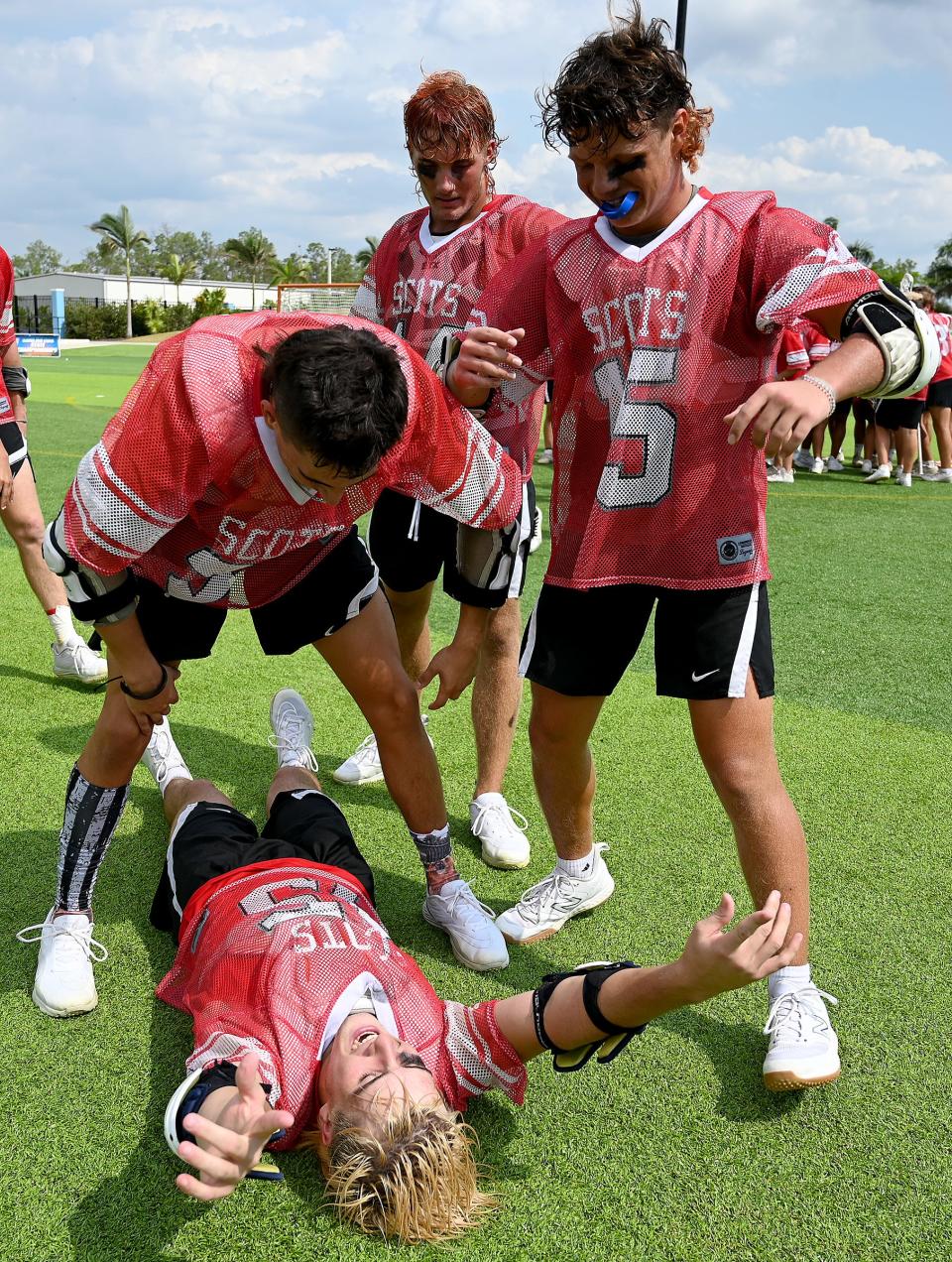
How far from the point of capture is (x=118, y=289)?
7069 cm

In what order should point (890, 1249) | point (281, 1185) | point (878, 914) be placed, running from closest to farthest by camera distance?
point (890, 1249)
point (281, 1185)
point (878, 914)

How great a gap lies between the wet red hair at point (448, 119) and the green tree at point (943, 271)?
Result: 68.0 m

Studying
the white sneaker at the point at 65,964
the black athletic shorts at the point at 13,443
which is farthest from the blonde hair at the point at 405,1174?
the black athletic shorts at the point at 13,443

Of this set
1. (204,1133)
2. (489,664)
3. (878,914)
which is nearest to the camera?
(204,1133)

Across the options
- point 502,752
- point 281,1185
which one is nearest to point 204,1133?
point 281,1185

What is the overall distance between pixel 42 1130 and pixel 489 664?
6.59 ft

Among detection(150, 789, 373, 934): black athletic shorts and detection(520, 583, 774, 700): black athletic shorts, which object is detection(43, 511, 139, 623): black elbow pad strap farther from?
detection(520, 583, 774, 700): black athletic shorts

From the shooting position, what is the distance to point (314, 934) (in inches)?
97.8

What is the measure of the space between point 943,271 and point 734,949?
7237cm

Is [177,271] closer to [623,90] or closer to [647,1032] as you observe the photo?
[623,90]

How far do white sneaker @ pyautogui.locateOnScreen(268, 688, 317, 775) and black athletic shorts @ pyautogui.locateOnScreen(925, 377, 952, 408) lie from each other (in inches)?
370

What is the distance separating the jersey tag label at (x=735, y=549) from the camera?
8.31ft

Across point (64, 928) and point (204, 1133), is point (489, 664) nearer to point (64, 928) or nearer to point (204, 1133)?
point (64, 928)

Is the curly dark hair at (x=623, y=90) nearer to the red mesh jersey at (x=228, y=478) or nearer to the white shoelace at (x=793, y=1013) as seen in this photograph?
the red mesh jersey at (x=228, y=478)
